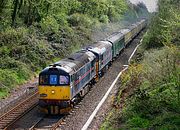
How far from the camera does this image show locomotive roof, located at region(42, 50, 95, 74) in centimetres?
2241

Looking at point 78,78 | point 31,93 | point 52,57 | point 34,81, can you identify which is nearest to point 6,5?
point 52,57

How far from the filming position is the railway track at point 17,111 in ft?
70.1

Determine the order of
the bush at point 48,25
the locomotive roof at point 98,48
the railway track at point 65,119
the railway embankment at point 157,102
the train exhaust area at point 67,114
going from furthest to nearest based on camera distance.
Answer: the bush at point 48,25 < the locomotive roof at point 98,48 < the train exhaust area at point 67,114 < the railway track at point 65,119 < the railway embankment at point 157,102

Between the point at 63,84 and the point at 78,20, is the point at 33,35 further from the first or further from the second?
the point at 78,20

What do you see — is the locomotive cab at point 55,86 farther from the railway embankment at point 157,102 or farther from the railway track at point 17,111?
the railway embankment at point 157,102

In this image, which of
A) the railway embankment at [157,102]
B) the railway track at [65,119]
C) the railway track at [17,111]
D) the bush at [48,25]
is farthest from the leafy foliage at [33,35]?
the railway embankment at [157,102]

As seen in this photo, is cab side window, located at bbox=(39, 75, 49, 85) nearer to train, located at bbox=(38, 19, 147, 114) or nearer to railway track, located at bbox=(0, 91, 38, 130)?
train, located at bbox=(38, 19, 147, 114)

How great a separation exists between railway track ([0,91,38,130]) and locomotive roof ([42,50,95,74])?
3111 mm

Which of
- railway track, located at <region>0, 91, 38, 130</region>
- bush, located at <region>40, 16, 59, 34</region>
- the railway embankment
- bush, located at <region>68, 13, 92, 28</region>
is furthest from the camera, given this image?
bush, located at <region>68, 13, 92, 28</region>

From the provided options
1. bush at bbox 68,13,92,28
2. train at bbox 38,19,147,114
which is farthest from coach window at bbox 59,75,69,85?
bush at bbox 68,13,92,28

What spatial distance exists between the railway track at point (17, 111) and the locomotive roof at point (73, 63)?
10.2 ft

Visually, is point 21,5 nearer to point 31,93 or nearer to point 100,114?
point 31,93

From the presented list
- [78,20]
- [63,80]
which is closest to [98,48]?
[63,80]

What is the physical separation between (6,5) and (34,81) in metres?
10.4
